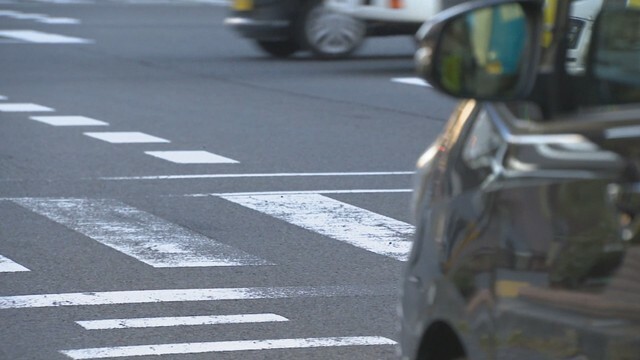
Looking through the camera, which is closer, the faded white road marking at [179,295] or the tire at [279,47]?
the faded white road marking at [179,295]

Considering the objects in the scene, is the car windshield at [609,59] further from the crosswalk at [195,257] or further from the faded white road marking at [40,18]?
the faded white road marking at [40,18]

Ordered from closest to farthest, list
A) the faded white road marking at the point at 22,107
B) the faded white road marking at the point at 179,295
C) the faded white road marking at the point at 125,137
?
the faded white road marking at the point at 179,295, the faded white road marking at the point at 125,137, the faded white road marking at the point at 22,107

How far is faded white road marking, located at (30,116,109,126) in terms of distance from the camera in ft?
49.0

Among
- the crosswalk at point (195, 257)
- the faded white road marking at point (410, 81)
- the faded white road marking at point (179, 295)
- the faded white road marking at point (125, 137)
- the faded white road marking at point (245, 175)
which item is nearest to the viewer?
the crosswalk at point (195, 257)

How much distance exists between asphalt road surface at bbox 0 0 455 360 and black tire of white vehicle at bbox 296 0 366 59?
19 cm

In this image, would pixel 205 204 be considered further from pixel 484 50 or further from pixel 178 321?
pixel 484 50

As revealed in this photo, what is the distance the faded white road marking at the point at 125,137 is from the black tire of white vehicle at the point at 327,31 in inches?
282

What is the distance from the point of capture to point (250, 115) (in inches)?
622

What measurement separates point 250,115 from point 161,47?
8.33 metres

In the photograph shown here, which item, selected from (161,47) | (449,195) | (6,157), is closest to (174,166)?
(6,157)

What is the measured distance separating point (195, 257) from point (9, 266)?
3.08ft

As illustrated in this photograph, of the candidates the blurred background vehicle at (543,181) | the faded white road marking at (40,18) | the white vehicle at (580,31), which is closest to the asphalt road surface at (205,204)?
the blurred background vehicle at (543,181)

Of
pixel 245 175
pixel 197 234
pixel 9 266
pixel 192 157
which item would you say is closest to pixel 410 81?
pixel 192 157

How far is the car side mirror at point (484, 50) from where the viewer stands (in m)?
3.39
